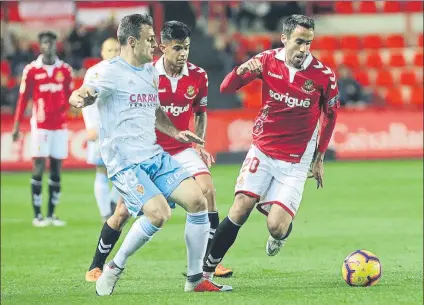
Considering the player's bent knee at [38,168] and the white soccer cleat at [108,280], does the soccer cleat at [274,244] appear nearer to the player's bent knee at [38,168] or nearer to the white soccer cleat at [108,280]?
the white soccer cleat at [108,280]

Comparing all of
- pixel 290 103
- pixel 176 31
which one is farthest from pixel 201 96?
pixel 290 103

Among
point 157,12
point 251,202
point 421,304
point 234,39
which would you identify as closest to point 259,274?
point 251,202

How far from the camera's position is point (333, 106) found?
341 inches

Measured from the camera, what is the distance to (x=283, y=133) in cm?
871

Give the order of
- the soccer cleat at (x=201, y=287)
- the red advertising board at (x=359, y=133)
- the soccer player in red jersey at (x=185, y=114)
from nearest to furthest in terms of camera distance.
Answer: the soccer cleat at (x=201, y=287) → the soccer player in red jersey at (x=185, y=114) → the red advertising board at (x=359, y=133)

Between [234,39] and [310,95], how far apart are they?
66.9 ft

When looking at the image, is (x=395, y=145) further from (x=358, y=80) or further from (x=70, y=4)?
(x=70, y=4)

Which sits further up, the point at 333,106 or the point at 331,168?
the point at 333,106

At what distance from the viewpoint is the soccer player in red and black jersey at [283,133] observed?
8.46 meters

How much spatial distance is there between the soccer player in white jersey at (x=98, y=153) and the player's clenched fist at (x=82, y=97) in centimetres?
417

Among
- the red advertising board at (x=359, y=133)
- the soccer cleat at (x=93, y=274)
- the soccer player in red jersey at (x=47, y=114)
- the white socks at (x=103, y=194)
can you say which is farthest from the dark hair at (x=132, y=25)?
the red advertising board at (x=359, y=133)

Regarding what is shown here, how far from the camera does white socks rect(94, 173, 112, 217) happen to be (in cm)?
1222

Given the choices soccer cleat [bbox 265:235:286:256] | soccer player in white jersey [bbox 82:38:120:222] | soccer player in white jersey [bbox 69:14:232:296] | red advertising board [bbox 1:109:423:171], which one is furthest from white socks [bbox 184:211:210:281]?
red advertising board [bbox 1:109:423:171]

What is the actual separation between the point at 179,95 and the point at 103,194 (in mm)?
3292
